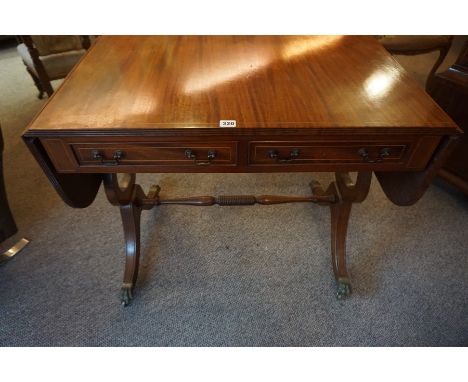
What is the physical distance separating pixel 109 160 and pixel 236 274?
0.86 m

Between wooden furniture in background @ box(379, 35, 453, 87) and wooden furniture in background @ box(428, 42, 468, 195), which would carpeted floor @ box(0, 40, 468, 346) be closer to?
wooden furniture in background @ box(428, 42, 468, 195)

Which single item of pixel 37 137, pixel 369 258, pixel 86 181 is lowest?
pixel 369 258

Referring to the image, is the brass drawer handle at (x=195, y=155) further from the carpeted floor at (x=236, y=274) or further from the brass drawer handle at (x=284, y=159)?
the carpeted floor at (x=236, y=274)

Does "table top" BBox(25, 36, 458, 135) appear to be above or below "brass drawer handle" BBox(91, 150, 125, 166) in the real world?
above

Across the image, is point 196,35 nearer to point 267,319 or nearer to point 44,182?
point 267,319

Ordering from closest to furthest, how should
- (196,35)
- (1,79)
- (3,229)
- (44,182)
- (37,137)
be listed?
(37,137) → (196,35) → (3,229) → (44,182) → (1,79)

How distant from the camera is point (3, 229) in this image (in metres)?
1.34

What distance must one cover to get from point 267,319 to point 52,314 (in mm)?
940

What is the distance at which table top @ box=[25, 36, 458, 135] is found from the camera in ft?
2.62

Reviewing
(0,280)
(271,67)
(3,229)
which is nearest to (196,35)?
(271,67)

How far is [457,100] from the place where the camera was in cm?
154

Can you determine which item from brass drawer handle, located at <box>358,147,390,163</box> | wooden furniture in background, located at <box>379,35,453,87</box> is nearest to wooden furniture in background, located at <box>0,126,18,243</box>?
brass drawer handle, located at <box>358,147,390,163</box>

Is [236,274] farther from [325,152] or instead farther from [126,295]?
[325,152]

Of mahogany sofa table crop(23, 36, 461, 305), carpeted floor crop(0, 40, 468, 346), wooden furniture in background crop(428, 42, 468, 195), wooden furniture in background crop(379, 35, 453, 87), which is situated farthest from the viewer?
wooden furniture in background crop(379, 35, 453, 87)
